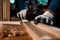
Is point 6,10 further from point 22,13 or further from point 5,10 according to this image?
point 22,13

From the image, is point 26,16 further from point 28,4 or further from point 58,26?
point 58,26

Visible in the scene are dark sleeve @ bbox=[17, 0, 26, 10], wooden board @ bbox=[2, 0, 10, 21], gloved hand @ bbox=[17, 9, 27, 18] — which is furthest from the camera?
wooden board @ bbox=[2, 0, 10, 21]

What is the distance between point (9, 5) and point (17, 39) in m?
1.42

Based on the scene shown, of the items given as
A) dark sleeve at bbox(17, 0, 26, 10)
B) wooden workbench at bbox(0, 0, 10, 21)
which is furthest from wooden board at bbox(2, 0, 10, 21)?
dark sleeve at bbox(17, 0, 26, 10)

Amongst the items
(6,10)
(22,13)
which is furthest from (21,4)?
(6,10)

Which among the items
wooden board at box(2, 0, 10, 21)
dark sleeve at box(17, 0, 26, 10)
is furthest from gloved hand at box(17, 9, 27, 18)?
wooden board at box(2, 0, 10, 21)

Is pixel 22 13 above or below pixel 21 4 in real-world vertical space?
below

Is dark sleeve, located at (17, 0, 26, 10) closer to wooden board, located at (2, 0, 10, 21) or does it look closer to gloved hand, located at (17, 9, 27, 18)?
gloved hand, located at (17, 9, 27, 18)

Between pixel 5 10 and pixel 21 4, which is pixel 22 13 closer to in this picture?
pixel 21 4

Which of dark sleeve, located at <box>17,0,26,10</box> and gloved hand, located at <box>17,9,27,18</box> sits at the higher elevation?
dark sleeve, located at <box>17,0,26,10</box>

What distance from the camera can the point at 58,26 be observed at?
913 millimetres

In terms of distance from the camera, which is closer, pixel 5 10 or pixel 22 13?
pixel 22 13

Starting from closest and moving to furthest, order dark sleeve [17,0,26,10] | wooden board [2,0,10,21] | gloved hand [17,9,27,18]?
gloved hand [17,9,27,18] → dark sleeve [17,0,26,10] → wooden board [2,0,10,21]

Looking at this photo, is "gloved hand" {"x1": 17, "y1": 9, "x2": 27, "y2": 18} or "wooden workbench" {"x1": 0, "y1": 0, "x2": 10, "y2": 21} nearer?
"gloved hand" {"x1": 17, "y1": 9, "x2": 27, "y2": 18}
